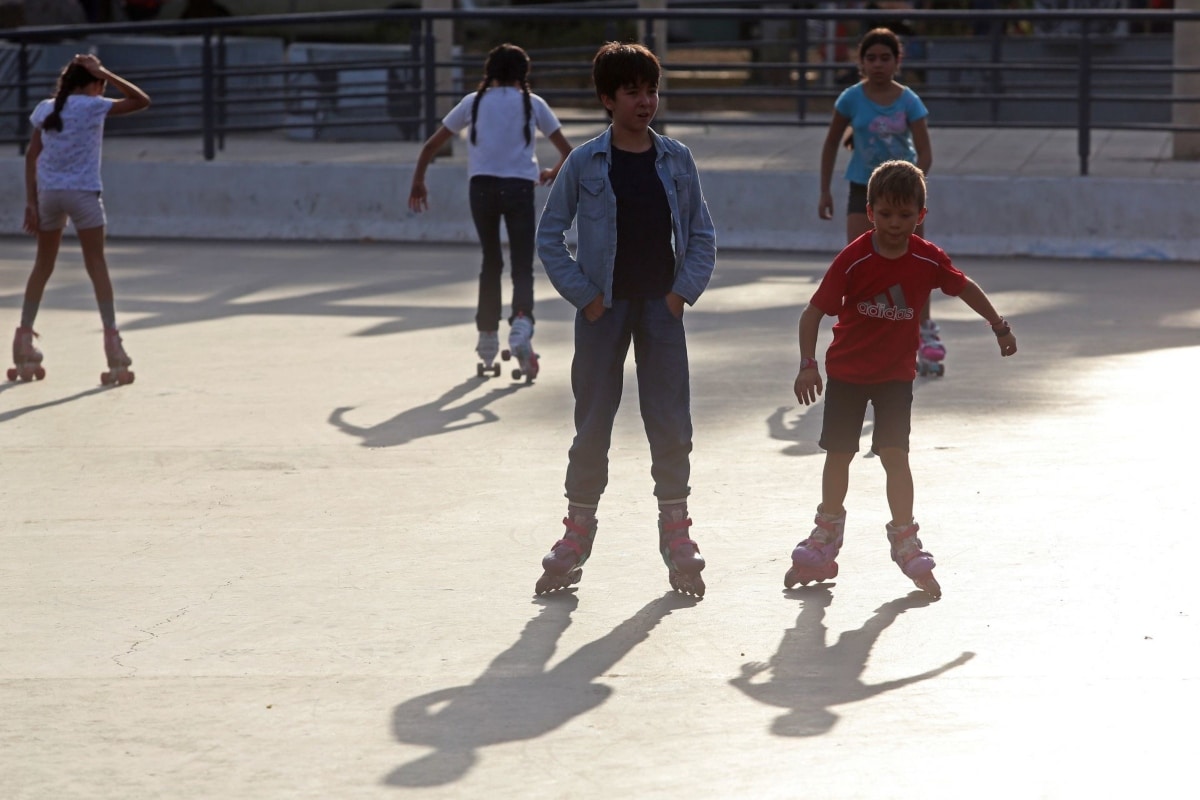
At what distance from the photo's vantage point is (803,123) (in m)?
16.2

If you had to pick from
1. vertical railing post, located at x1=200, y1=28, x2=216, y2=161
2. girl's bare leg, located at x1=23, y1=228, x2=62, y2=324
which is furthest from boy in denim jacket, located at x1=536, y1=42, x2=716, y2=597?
vertical railing post, located at x1=200, y1=28, x2=216, y2=161

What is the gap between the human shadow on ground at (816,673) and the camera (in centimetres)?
444

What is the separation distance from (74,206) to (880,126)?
425 centimetres

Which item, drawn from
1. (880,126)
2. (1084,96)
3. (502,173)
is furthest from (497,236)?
(1084,96)

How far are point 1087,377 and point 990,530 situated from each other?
3.22m

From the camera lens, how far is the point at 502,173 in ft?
31.3

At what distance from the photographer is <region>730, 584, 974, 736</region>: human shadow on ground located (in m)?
4.44

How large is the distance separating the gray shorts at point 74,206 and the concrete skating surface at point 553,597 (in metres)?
0.84

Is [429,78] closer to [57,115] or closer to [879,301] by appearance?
[57,115]

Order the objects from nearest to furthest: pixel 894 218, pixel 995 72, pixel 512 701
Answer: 1. pixel 512 701
2. pixel 894 218
3. pixel 995 72

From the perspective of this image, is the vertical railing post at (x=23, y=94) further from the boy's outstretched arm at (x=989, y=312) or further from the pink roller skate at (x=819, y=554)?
the boy's outstretched arm at (x=989, y=312)

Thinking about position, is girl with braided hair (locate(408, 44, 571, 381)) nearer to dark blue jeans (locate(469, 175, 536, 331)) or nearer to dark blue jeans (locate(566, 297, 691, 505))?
dark blue jeans (locate(469, 175, 536, 331))

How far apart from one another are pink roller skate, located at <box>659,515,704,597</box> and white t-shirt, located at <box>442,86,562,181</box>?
168 inches

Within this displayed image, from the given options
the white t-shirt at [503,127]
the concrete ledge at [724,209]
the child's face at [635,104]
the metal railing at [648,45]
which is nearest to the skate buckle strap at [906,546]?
the child's face at [635,104]
